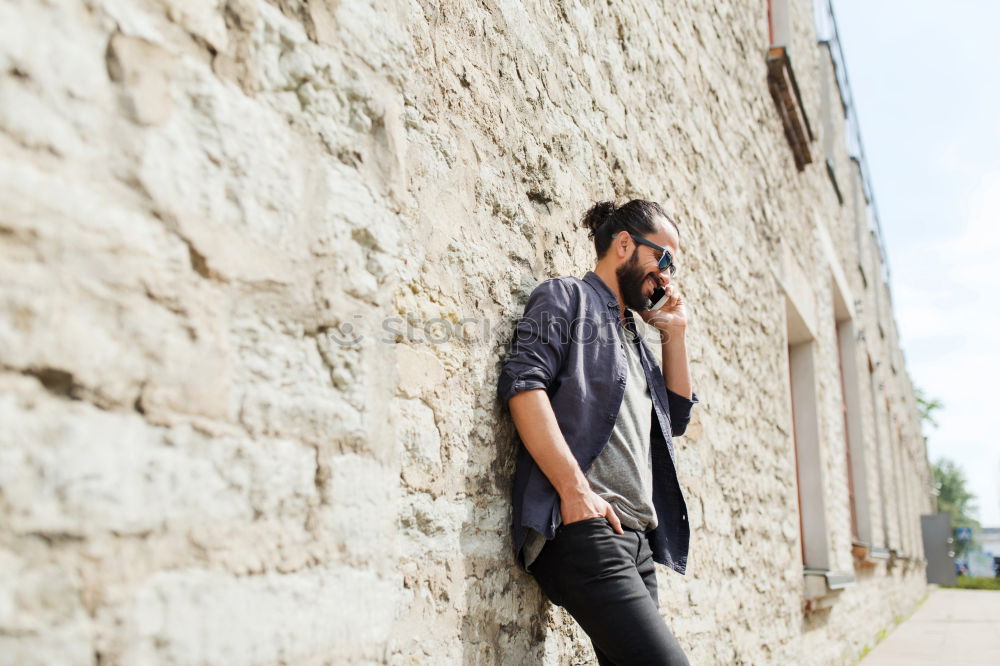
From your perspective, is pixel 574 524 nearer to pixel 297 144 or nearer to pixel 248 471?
pixel 248 471

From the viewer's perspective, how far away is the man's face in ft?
7.47

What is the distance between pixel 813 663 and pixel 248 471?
4855 millimetres

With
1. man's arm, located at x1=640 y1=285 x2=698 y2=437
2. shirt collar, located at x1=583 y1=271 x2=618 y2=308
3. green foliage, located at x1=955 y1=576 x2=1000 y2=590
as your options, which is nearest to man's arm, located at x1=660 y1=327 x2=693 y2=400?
man's arm, located at x1=640 y1=285 x2=698 y2=437

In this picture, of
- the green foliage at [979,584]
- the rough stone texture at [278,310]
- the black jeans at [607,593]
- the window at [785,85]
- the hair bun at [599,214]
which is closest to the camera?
the rough stone texture at [278,310]

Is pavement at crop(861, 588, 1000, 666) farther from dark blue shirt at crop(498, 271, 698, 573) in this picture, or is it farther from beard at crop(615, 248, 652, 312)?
dark blue shirt at crop(498, 271, 698, 573)

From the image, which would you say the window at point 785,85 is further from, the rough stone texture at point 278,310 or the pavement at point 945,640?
the pavement at point 945,640

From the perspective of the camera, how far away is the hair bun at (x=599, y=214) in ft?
7.84

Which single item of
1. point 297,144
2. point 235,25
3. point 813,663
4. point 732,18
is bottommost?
point 813,663

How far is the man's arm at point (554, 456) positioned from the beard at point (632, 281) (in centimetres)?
57

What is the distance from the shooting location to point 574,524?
6.00ft

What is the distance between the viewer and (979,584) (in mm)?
18828

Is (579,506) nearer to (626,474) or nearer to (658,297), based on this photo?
(626,474)

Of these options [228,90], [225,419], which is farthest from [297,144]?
[225,419]

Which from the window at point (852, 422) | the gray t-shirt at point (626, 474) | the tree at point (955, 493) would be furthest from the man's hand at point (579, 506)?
the tree at point (955, 493)
